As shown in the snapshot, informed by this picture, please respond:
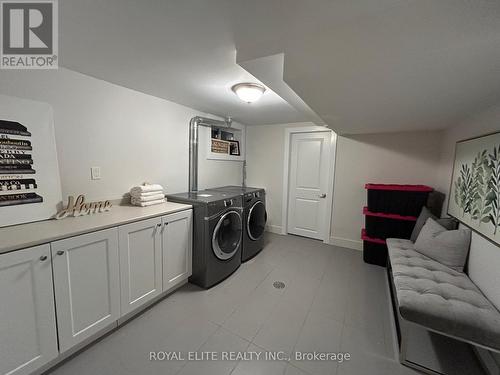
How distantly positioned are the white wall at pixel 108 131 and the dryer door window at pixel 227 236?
0.85 meters

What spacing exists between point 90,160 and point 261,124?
9.03 ft


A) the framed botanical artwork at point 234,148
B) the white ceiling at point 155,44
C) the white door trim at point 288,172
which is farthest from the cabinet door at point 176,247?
the white door trim at point 288,172

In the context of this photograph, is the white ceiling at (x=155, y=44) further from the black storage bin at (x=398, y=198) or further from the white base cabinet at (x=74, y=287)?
the black storage bin at (x=398, y=198)

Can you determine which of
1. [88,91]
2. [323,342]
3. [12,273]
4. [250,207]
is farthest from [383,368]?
[88,91]

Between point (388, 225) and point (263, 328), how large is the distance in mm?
1998

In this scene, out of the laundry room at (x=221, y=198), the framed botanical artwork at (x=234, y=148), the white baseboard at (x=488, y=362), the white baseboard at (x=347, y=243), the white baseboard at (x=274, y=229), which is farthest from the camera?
the white baseboard at (x=274, y=229)

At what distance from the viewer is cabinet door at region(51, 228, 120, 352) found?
126 cm

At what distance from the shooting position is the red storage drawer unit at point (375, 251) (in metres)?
2.69

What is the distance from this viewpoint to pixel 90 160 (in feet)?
6.13

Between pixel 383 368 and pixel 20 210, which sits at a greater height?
pixel 20 210

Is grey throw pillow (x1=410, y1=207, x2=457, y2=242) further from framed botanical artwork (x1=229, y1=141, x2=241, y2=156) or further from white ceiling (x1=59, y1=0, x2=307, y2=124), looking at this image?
framed botanical artwork (x1=229, y1=141, x2=241, y2=156)

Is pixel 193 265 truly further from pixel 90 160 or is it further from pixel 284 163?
pixel 284 163

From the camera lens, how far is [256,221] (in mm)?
3062

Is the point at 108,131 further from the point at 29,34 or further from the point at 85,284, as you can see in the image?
the point at 85,284
